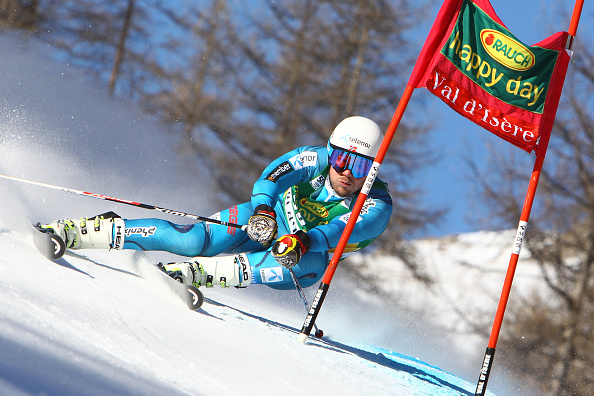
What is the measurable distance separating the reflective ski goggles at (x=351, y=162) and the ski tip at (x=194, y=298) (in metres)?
1.41

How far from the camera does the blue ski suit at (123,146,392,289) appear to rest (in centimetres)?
382

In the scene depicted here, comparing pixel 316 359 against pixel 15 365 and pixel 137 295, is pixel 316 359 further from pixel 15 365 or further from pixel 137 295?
pixel 15 365

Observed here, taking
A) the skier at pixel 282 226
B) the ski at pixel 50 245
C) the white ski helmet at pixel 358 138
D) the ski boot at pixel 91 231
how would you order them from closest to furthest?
the ski at pixel 50 245, the ski boot at pixel 91 231, the skier at pixel 282 226, the white ski helmet at pixel 358 138

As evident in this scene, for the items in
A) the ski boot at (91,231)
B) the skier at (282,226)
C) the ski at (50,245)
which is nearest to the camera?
the ski at (50,245)

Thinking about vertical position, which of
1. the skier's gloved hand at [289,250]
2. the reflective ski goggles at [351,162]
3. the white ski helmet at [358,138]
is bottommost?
the skier's gloved hand at [289,250]

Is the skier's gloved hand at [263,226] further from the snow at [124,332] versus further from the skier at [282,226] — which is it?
the snow at [124,332]

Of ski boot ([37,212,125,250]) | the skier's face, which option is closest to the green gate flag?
the skier's face

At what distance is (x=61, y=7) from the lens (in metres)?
16.5

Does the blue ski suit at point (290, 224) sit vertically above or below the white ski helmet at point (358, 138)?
below

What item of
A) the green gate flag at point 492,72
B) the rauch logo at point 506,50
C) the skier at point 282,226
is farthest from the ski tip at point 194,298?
the rauch logo at point 506,50

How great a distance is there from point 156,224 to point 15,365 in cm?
230

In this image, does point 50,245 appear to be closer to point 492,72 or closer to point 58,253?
point 58,253

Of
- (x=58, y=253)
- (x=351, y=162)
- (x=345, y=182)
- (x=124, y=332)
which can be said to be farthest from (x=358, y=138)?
(x=124, y=332)

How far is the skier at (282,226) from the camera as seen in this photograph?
3.61 meters
